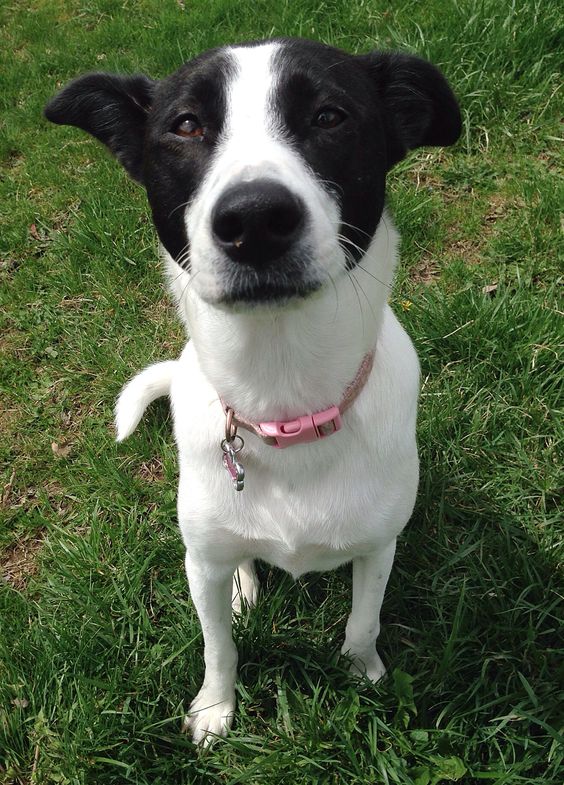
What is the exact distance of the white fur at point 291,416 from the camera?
1712mm

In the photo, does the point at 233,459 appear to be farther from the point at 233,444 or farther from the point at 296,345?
the point at 296,345

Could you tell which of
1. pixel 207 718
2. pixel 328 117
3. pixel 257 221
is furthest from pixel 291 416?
pixel 207 718

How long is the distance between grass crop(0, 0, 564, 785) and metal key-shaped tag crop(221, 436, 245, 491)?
2.44 ft

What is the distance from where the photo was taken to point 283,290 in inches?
57.4

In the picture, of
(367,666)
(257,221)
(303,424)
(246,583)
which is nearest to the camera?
(257,221)

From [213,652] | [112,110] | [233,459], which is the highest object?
[112,110]

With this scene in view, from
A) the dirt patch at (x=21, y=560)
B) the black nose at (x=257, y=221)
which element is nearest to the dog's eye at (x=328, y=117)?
the black nose at (x=257, y=221)

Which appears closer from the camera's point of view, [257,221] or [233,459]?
[257,221]

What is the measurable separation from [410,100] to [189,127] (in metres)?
0.64

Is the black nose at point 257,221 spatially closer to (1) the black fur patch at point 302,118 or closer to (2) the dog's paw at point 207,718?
(1) the black fur patch at point 302,118

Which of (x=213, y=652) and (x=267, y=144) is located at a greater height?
(x=267, y=144)

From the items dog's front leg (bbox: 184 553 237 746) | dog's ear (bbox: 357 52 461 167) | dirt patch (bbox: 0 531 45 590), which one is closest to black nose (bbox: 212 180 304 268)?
dog's ear (bbox: 357 52 461 167)

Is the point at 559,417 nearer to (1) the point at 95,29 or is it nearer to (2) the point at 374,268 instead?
(2) the point at 374,268

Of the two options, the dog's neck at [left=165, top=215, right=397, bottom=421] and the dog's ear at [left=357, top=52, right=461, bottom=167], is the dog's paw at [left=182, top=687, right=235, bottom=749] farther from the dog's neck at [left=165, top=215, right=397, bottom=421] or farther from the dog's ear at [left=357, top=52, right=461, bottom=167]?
the dog's ear at [left=357, top=52, right=461, bottom=167]
